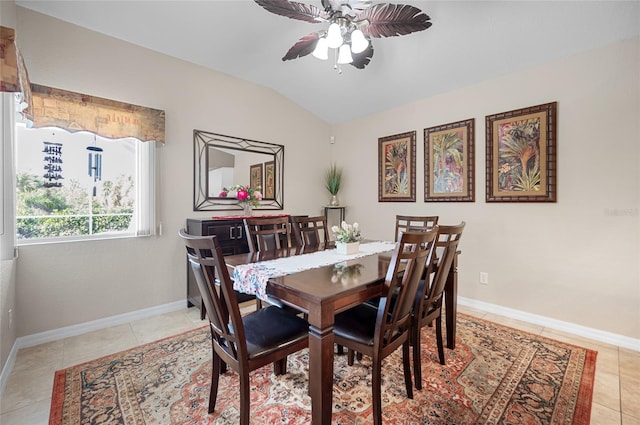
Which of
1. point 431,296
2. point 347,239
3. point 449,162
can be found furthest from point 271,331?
point 449,162

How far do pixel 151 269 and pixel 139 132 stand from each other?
4.80 ft

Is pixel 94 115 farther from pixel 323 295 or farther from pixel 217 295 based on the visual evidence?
pixel 323 295

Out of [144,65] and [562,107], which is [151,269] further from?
[562,107]

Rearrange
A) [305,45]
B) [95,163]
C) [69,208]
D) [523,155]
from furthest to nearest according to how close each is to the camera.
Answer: [523,155]
[95,163]
[69,208]
[305,45]

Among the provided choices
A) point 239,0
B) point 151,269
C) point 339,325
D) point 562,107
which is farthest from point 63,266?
point 562,107

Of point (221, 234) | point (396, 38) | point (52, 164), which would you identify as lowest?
point (221, 234)

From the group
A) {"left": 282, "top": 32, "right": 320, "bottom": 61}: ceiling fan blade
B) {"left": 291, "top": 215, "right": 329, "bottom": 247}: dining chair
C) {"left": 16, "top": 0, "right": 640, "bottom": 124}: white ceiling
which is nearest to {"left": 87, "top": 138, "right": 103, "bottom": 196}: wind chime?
{"left": 16, "top": 0, "right": 640, "bottom": 124}: white ceiling

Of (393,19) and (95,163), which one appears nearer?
(393,19)

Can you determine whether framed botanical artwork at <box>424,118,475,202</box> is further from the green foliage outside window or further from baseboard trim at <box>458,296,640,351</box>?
the green foliage outside window

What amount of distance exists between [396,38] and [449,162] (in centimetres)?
154

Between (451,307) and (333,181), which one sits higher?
(333,181)

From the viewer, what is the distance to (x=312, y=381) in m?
1.30

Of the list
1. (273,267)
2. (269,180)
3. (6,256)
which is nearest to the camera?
(273,267)

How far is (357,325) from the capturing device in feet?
5.46
